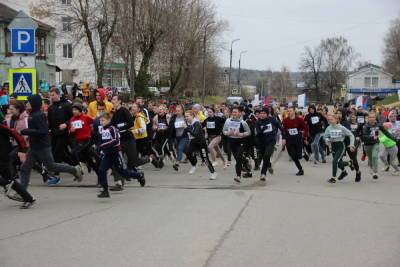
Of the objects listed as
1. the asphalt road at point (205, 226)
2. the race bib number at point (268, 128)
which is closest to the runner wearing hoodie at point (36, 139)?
the asphalt road at point (205, 226)

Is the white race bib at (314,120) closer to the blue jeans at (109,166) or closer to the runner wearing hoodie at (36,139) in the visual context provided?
the blue jeans at (109,166)

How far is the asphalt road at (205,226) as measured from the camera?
6211 millimetres

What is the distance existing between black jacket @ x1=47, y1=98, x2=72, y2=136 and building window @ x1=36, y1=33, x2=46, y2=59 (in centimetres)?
4612

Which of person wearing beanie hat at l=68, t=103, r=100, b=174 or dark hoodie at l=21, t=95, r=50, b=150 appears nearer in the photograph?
dark hoodie at l=21, t=95, r=50, b=150

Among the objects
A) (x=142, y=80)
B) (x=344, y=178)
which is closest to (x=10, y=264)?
(x=344, y=178)

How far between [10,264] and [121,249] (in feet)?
3.94

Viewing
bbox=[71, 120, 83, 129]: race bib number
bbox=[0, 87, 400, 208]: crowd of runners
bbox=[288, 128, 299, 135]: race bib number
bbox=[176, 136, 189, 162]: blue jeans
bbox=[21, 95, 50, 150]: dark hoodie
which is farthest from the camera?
bbox=[176, 136, 189, 162]: blue jeans

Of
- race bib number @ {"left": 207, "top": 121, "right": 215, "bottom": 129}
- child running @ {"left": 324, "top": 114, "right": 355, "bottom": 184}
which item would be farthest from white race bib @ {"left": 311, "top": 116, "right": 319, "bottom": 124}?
child running @ {"left": 324, "top": 114, "right": 355, "bottom": 184}

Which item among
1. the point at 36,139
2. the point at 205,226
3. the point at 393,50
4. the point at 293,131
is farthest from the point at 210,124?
the point at 393,50

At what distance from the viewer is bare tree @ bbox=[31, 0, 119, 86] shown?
37.2 m

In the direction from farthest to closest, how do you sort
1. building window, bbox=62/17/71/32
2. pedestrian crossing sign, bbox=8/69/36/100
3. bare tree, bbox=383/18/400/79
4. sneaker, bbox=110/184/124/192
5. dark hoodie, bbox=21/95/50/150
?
bare tree, bbox=383/18/400/79, building window, bbox=62/17/71/32, pedestrian crossing sign, bbox=8/69/36/100, sneaker, bbox=110/184/124/192, dark hoodie, bbox=21/95/50/150

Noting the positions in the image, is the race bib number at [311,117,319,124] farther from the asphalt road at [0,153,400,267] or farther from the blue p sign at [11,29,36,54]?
the blue p sign at [11,29,36,54]

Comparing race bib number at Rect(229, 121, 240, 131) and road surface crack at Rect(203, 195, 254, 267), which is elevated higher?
race bib number at Rect(229, 121, 240, 131)

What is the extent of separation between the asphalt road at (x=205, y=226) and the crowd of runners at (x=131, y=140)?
517mm
